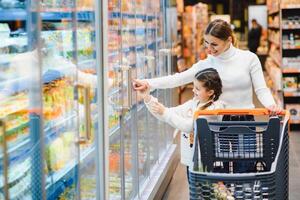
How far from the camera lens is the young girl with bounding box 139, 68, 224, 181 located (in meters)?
3.58

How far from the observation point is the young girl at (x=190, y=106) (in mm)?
3578

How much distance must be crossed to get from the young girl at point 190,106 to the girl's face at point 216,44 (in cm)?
17

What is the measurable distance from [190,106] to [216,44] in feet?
1.43

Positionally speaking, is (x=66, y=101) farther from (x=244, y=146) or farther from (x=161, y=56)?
(x=161, y=56)

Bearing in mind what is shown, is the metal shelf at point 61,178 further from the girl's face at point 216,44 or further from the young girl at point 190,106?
the girl's face at point 216,44

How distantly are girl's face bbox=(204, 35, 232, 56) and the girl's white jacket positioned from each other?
1.12 feet

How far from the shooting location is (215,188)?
8.91ft

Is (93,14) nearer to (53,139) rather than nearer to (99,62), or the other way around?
(99,62)

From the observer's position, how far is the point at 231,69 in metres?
3.85

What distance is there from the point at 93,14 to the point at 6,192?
1.40 metres

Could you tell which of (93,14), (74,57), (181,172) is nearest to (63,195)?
(74,57)

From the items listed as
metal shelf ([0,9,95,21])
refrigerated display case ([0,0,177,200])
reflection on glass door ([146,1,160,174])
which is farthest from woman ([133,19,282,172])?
reflection on glass door ([146,1,160,174])

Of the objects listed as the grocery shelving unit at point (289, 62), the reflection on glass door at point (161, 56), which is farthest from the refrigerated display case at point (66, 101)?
the grocery shelving unit at point (289, 62)

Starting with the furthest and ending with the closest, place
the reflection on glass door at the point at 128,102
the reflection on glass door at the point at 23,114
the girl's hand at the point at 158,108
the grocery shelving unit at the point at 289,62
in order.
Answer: the grocery shelving unit at the point at 289,62, the reflection on glass door at the point at 128,102, the girl's hand at the point at 158,108, the reflection on glass door at the point at 23,114
